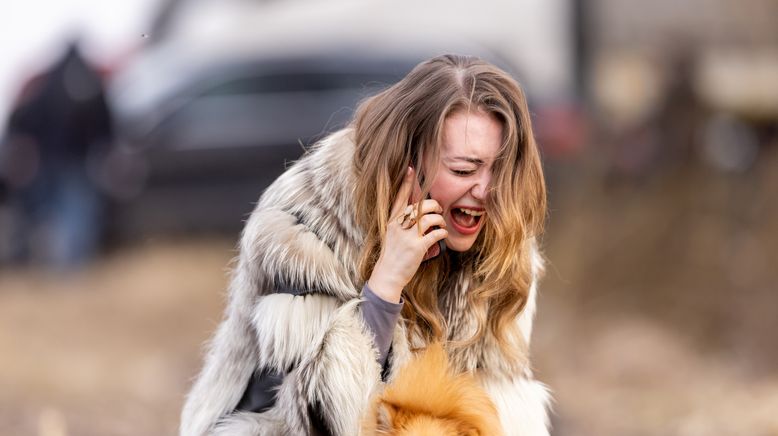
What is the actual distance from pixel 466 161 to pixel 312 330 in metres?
0.50

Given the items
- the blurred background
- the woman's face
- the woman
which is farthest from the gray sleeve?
the blurred background

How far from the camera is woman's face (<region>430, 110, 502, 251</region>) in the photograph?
8.48 feet

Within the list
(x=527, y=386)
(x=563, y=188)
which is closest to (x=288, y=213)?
(x=527, y=386)

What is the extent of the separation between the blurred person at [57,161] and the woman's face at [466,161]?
643 cm

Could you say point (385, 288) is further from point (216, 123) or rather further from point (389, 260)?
point (216, 123)

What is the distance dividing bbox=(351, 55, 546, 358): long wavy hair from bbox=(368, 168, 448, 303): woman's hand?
0.03m

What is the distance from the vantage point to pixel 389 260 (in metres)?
2.55

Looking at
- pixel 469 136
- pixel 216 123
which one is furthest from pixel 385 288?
pixel 216 123

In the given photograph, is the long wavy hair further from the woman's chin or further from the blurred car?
the blurred car

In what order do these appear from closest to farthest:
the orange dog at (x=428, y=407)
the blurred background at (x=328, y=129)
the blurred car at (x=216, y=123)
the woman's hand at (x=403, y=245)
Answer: the orange dog at (x=428, y=407) → the woman's hand at (x=403, y=245) → the blurred background at (x=328, y=129) → the blurred car at (x=216, y=123)

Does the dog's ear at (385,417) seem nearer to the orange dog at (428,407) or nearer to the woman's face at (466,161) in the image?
the orange dog at (428,407)

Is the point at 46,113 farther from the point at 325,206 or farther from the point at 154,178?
the point at 325,206

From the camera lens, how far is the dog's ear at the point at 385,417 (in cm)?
243

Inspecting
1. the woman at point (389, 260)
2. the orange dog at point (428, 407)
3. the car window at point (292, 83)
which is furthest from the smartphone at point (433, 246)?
the car window at point (292, 83)
